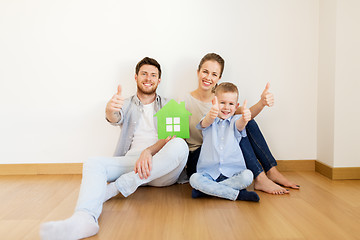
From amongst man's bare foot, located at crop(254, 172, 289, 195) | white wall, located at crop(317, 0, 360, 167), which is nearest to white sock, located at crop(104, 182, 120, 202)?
man's bare foot, located at crop(254, 172, 289, 195)

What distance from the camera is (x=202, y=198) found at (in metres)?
1.63

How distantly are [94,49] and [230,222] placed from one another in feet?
4.86

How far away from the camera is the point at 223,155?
1693 mm

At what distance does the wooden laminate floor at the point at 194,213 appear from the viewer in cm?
120

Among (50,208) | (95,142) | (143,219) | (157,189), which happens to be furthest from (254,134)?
(50,208)

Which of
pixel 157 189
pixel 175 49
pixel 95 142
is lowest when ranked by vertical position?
pixel 157 189

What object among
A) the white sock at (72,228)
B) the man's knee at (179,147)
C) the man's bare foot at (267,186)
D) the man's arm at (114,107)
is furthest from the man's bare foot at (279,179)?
the white sock at (72,228)

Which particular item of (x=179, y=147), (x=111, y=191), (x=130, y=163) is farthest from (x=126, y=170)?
(x=179, y=147)

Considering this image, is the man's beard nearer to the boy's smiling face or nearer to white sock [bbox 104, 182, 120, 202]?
the boy's smiling face

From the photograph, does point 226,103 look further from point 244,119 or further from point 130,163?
point 130,163

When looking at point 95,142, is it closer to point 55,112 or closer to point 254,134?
point 55,112

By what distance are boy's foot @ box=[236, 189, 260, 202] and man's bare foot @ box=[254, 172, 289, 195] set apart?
0.67 feet

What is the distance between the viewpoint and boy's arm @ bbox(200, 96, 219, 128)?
1535mm

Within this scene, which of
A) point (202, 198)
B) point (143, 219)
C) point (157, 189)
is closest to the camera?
point (143, 219)
